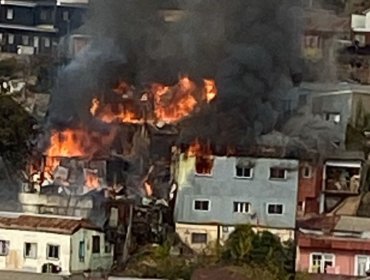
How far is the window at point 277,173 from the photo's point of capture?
540 centimetres

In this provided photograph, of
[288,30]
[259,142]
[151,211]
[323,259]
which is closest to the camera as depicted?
[323,259]

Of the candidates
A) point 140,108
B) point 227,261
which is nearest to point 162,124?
point 140,108

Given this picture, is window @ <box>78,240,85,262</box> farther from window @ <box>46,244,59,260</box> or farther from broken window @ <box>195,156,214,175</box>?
broken window @ <box>195,156,214,175</box>

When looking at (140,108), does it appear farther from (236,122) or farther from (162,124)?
(236,122)

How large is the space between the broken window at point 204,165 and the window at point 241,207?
25 centimetres

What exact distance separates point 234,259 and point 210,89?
185 cm

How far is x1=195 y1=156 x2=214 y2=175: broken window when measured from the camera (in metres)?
5.55

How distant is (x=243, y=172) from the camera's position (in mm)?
5461

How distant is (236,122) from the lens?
629 cm

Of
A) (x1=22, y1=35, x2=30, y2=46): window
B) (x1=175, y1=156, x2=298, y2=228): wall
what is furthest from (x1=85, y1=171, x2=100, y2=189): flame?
(x1=22, y1=35, x2=30, y2=46): window

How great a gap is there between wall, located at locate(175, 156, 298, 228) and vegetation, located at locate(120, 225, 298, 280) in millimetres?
113

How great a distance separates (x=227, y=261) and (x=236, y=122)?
4.79 feet

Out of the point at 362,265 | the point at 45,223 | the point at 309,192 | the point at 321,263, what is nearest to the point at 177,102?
the point at 309,192

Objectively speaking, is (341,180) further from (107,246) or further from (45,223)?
(45,223)
